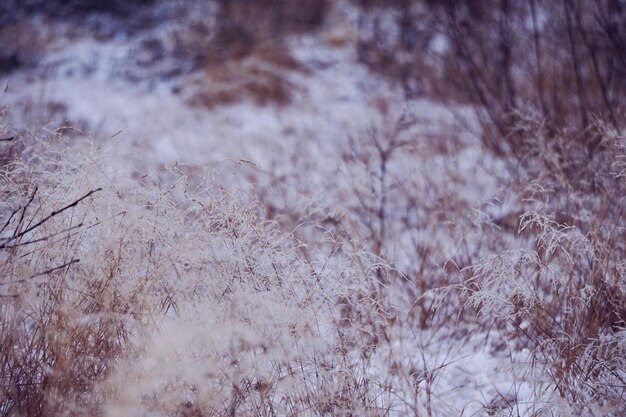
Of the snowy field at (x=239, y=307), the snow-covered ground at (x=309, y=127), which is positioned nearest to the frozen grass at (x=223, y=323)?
the snowy field at (x=239, y=307)

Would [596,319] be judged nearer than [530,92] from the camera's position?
Yes

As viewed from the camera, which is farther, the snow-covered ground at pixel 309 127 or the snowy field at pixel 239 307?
the snow-covered ground at pixel 309 127

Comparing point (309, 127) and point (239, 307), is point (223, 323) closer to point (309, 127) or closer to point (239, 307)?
point (239, 307)

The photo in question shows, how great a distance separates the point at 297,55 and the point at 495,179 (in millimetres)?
6520

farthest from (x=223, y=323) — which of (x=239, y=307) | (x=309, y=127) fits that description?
(x=309, y=127)

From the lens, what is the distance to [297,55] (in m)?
10.3

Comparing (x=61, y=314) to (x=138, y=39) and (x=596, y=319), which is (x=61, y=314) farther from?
(x=138, y=39)

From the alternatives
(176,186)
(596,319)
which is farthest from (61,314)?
(596,319)

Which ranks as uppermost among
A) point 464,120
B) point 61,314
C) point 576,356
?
point 61,314

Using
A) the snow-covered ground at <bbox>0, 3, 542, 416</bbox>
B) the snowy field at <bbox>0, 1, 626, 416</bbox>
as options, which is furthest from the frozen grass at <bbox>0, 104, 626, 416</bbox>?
the snow-covered ground at <bbox>0, 3, 542, 416</bbox>

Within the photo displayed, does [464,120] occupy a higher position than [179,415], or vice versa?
[179,415]

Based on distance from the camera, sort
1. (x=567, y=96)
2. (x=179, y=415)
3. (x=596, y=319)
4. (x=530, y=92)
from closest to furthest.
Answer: (x=179, y=415) < (x=596, y=319) < (x=567, y=96) < (x=530, y=92)

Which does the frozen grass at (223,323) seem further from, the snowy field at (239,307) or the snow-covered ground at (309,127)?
the snow-covered ground at (309,127)

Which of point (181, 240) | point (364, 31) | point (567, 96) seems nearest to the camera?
point (181, 240)
